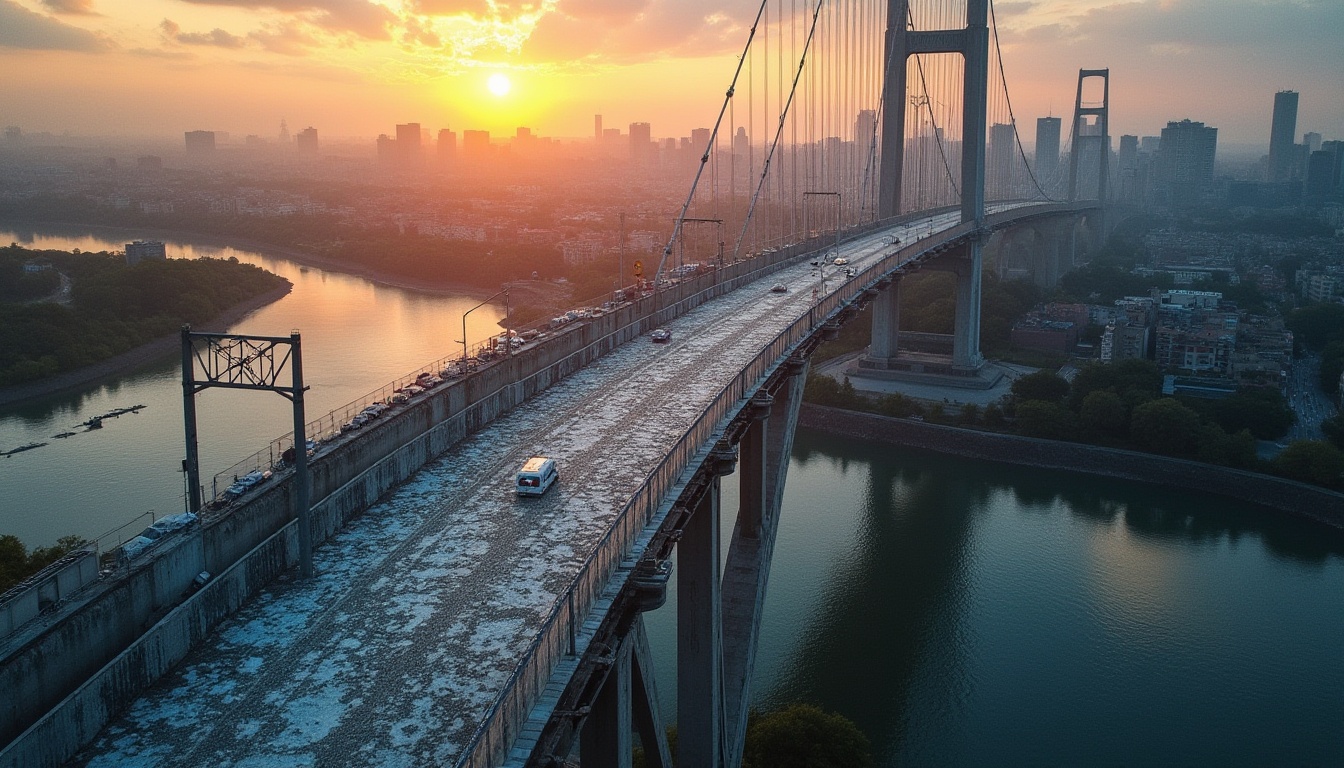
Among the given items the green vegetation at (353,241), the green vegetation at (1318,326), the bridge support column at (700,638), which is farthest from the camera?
the green vegetation at (353,241)

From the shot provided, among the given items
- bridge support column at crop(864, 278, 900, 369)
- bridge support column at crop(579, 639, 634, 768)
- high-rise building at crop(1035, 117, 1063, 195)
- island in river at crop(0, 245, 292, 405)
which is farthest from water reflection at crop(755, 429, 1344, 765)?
high-rise building at crop(1035, 117, 1063, 195)

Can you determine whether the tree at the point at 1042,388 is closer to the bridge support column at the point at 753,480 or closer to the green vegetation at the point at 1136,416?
the green vegetation at the point at 1136,416

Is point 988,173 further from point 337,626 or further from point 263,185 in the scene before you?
point 263,185

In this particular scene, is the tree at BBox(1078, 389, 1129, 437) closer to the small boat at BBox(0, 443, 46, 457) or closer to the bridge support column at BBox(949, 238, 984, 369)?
the bridge support column at BBox(949, 238, 984, 369)

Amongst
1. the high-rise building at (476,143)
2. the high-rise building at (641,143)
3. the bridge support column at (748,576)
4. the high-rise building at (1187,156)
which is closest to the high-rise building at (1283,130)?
the high-rise building at (1187,156)

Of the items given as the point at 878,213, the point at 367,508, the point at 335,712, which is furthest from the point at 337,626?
the point at 878,213

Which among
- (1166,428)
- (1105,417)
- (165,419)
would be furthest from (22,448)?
→ (1166,428)

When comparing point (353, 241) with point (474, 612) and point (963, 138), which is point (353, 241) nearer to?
point (963, 138)
